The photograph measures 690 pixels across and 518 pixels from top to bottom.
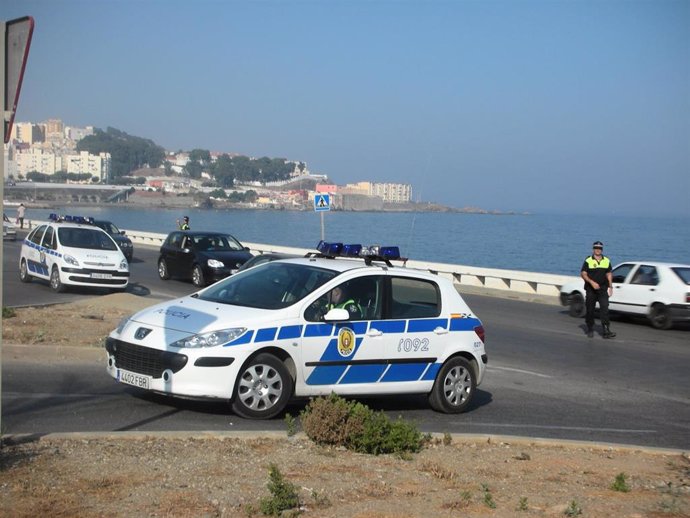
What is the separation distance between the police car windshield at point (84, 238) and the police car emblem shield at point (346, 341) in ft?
50.5

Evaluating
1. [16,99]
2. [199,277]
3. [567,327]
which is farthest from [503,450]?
[199,277]

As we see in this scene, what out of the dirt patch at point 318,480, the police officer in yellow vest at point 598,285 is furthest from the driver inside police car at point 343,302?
the police officer in yellow vest at point 598,285

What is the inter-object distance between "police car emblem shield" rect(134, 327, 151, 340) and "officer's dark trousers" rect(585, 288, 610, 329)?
11.9m

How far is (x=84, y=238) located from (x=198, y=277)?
4087 millimetres

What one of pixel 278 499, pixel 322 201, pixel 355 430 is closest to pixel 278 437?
pixel 355 430

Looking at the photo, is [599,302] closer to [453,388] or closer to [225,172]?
[453,388]

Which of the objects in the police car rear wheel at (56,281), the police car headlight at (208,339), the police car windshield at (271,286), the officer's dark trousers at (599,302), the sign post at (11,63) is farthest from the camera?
the police car rear wheel at (56,281)

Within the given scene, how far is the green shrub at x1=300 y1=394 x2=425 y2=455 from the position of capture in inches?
313

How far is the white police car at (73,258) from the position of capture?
23016 mm

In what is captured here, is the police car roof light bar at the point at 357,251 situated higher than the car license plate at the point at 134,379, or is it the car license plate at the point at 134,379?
the police car roof light bar at the point at 357,251

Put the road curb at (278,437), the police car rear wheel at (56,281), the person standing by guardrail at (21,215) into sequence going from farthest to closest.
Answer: the person standing by guardrail at (21,215) < the police car rear wheel at (56,281) < the road curb at (278,437)

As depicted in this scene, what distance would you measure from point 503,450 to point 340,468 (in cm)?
186

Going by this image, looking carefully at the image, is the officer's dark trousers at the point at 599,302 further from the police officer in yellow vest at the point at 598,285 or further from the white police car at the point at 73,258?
the white police car at the point at 73,258

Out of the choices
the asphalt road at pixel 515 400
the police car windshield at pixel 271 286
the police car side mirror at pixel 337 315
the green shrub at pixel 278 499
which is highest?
the police car windshield at pixel 271 286
